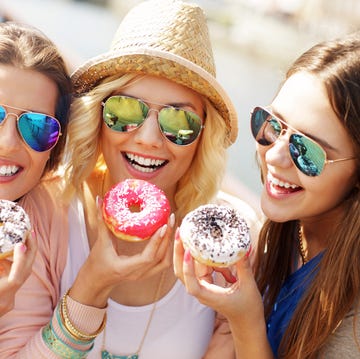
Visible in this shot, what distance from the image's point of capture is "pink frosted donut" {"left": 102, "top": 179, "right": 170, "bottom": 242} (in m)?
1.88

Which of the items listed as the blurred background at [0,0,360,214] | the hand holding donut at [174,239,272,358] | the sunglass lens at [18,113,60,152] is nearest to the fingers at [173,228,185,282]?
the hand holding donut at [174,239,272,358]

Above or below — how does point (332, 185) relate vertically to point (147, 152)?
above

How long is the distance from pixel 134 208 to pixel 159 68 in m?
0.52

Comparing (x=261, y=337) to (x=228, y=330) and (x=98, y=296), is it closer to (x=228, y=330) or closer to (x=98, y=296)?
(x=228, y=330)

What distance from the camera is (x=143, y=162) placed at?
6.67 ft

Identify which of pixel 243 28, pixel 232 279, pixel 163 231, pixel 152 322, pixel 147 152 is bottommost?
pixel 243 28

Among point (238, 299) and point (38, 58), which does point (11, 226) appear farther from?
point (238, 299)

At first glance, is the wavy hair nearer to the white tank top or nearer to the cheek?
the white tank top

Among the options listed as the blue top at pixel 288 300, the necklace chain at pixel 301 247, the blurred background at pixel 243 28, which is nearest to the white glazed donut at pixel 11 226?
the blue top at pixel 288 300

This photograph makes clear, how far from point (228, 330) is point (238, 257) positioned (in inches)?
19.0

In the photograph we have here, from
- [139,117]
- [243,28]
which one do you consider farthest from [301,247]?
[243,28]

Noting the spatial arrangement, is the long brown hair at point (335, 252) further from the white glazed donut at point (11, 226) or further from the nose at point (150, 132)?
the white glazed donut at point (11, 226)

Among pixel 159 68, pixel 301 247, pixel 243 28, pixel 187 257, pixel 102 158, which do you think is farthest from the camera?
pixel 243 28

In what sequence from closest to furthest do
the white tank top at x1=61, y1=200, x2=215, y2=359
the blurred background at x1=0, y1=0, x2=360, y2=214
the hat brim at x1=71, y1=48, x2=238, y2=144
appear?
the hat brim at x1=71, y1=48, x2=238, y2=144 < the white tank top at x1=61, y1=200, x2=215, y2=359 < the blurred background at x1=0, y1=0, x2=360, y2=214
